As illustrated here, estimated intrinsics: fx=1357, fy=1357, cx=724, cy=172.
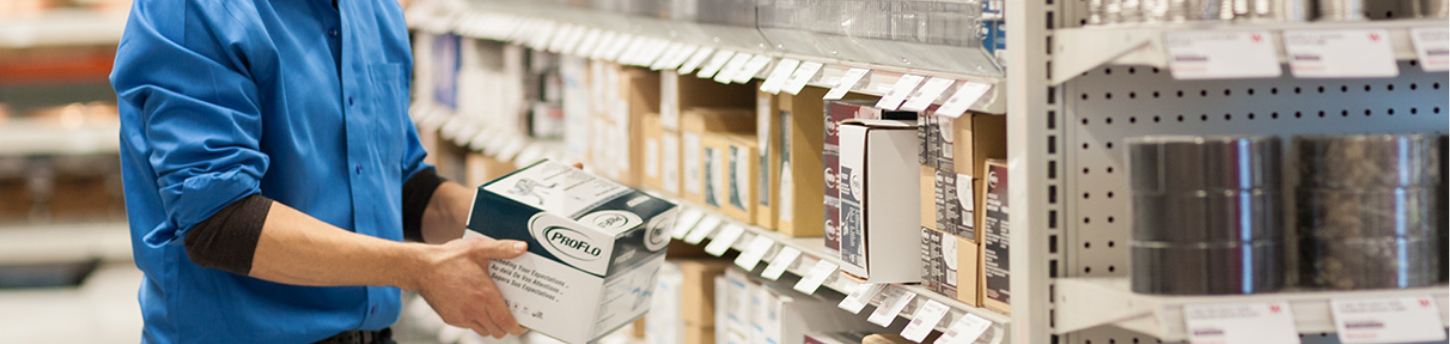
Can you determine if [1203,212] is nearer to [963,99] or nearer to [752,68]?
[963,99]

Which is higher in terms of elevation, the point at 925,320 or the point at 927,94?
the point at 927,94

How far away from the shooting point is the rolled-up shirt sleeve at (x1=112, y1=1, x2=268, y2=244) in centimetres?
190

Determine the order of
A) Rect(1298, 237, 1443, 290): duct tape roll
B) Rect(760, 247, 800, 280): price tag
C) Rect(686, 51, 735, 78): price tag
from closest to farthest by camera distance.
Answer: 1. Rect(1298, 237, 1443, 290): duct tape roll
2. Rect(760, 247, 800, 280): price tag
3. Rect(686, 51, 735, 78): price tag

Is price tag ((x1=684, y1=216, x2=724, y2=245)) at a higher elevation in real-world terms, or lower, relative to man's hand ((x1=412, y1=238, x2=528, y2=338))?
lower

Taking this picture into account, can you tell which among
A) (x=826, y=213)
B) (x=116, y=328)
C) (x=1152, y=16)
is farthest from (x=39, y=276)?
(x=1152, y=16)

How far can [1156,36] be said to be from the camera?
1.45 m

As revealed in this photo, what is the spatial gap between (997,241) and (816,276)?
0.47 m

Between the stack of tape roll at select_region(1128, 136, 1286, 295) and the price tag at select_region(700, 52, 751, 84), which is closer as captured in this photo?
the stack of tape roll at select_region(1128, 136, 1286, 295)

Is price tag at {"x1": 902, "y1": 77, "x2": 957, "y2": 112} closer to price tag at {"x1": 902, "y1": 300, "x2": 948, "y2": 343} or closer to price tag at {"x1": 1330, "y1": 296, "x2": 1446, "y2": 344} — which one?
price tag at {"x1": 902, "y1": 300, "x2": 948, "y2": 343}

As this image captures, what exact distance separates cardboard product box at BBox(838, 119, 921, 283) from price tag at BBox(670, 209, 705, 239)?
0.82m

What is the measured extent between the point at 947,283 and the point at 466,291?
0.71 meters

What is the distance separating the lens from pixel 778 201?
249 centimetres

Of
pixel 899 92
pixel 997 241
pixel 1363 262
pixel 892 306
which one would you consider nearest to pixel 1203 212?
pixel 1363 262

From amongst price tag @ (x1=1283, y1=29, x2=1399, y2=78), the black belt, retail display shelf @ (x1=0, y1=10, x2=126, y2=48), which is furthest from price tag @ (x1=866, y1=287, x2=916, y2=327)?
retail display shelf @ (x1=0, y1=10, x2=126, y2=48)
